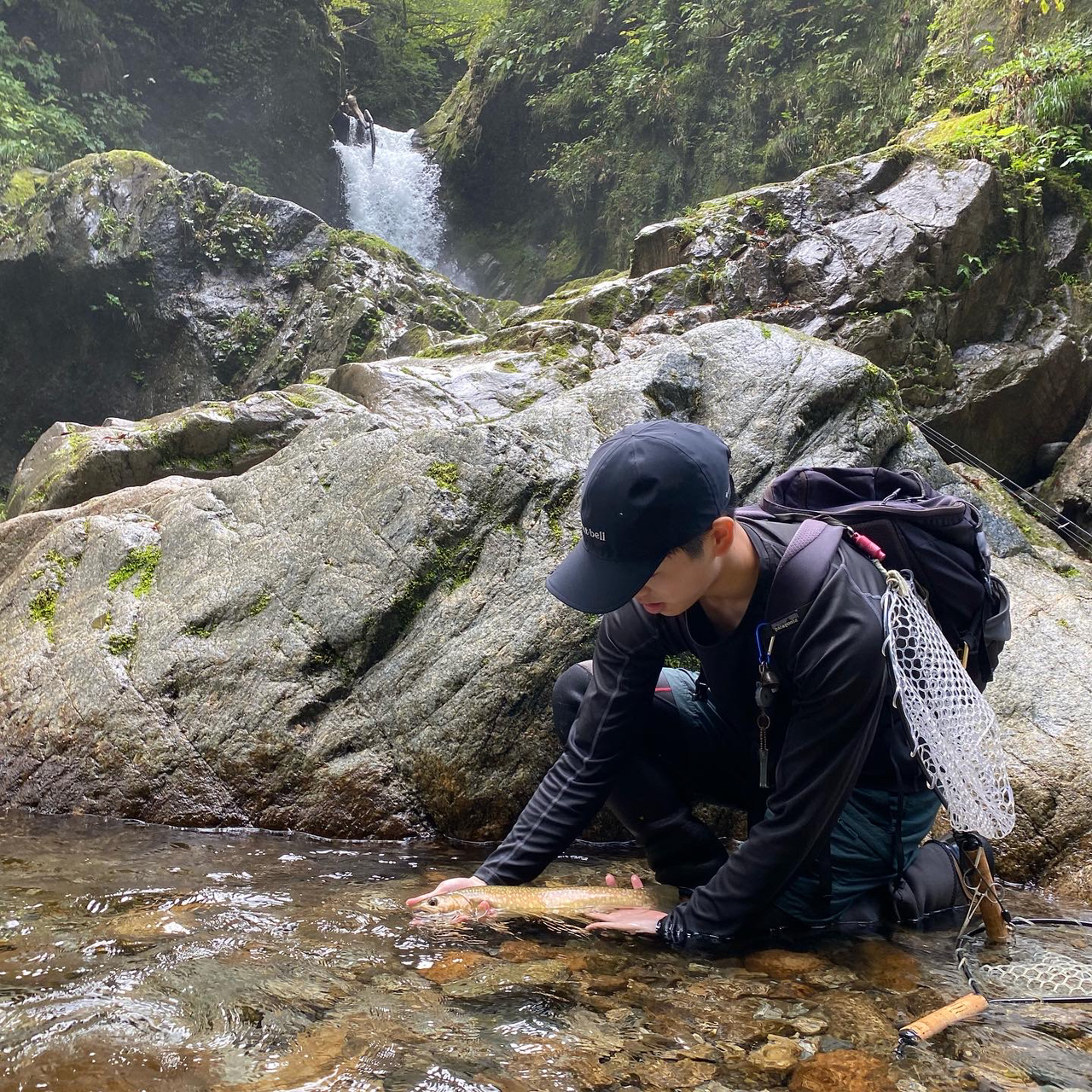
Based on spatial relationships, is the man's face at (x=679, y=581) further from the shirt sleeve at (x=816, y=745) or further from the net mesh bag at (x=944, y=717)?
the net mesh bag at (x=944, y=717)

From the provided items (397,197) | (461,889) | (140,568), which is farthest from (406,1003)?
(397,197)

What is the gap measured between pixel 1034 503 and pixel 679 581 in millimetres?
7539

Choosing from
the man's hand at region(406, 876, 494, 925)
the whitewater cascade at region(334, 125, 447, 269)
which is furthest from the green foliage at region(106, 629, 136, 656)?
the whitewater cascade at region(334, 125, 447, 269)

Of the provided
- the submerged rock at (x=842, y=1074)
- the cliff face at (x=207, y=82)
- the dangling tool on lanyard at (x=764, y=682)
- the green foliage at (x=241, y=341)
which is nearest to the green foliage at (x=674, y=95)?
the cliff face at (x=207, y=82)

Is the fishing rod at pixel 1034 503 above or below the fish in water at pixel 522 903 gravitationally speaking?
above

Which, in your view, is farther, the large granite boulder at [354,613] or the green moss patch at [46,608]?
the green moss patch at [46,608]

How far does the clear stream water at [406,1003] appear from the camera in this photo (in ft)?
5.79

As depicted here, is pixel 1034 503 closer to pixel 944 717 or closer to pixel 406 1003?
pixel 944 717

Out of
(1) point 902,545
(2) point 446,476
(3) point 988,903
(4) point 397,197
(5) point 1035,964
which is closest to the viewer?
(1) point 902,545

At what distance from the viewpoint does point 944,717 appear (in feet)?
7.54

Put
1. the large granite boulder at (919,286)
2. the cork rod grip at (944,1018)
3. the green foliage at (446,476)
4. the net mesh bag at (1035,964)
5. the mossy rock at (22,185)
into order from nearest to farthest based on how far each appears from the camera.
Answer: the cork rod grip at (944,1018)
the net mesh bag at (1035,964)
the green foliage at (446,476)
the large granite boulder at (919,286)
the mossy rock at (22,185)

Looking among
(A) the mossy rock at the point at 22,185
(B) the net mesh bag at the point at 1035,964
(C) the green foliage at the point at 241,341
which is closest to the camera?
(B) the net mesh bag at the point at 1035,964

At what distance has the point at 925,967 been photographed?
2.54m

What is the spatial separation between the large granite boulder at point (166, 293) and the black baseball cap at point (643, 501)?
12.2 metres
